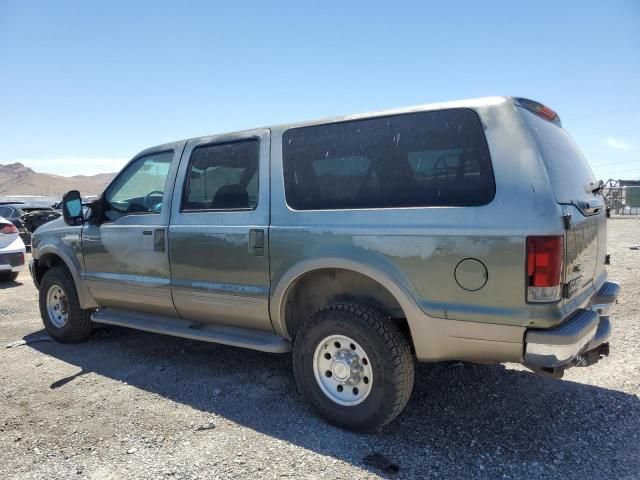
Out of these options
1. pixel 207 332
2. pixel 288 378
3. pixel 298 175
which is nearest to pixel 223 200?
pixel 298 175

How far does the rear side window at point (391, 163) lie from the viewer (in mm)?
2830

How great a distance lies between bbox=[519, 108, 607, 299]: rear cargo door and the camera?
2734mm

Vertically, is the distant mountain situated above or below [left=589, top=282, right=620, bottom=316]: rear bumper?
above

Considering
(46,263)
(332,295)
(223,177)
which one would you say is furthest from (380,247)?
(46,263)

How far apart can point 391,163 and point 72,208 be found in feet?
10.9

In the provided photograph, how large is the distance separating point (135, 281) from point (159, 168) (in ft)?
3.40

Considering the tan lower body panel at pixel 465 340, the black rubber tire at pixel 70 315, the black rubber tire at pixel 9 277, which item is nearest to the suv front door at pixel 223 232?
the tan lower body panel at pixel 465 340

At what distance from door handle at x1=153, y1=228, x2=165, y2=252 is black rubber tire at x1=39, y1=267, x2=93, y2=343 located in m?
1.52

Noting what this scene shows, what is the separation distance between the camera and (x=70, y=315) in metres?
5.14

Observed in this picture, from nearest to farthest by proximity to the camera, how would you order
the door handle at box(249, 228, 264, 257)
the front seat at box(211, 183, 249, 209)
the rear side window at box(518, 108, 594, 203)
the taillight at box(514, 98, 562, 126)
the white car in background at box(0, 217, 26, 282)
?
the rear side window at box(518, 108, 594, 203)
the taillight at box(514, 98, 562, 126)
the door handle at box(249, 228, 264, 257)
the front seat at box(211, 183, 249, 209)
the white car in background at box(0, 217, 26, 282)

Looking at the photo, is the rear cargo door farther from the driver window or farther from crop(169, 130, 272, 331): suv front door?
the driver window

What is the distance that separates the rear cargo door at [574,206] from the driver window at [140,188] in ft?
9.91

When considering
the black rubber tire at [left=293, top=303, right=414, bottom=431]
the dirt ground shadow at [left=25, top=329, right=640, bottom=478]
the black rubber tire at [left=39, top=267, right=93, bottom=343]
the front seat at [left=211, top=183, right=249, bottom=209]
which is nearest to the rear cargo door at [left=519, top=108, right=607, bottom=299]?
the dirt ground shadow at [left=25, top=329, right=640, bottom=478]

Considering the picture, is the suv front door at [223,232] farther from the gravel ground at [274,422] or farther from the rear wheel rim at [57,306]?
the rear wheel rim at [57,306]
